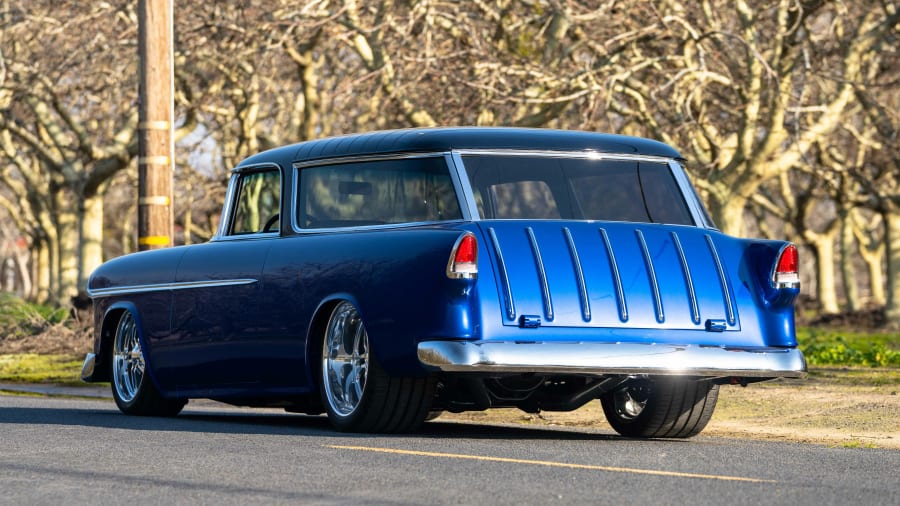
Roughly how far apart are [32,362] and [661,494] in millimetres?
14050

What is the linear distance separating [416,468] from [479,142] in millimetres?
2660

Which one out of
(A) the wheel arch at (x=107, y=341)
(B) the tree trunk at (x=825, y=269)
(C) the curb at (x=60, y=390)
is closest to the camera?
(A) the wheel arch at (x=107, y=341)

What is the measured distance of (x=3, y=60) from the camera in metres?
27.5

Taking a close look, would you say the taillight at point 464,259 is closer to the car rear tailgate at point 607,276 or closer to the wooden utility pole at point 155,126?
the car rear tailgate at point 607,276

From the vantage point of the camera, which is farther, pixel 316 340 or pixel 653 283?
pixel 316 340

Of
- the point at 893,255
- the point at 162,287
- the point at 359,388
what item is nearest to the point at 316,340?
the point at 359,388

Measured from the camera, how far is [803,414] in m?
12.2

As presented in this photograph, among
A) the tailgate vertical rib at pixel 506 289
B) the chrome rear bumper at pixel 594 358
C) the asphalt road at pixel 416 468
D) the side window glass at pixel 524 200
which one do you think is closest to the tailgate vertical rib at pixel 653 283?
the chrome rear bumper at pixel 594 358

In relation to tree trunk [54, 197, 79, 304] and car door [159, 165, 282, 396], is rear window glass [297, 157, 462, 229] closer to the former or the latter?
car door [159, 165, 282, 396]

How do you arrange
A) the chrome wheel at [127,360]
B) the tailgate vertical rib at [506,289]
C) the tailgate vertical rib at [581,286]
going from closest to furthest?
the tailgate vertical rib at [506,289], the tailgate vertical rib at [581,286], the chrome wheel at [127,360]

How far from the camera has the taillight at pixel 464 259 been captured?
9211mm

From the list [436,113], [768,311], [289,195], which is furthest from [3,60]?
[768,311]

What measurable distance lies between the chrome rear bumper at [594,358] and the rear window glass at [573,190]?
37.7 inches

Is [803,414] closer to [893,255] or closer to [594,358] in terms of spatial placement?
[594,358]
